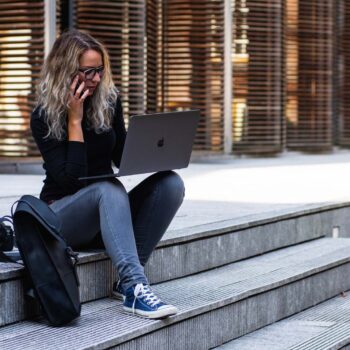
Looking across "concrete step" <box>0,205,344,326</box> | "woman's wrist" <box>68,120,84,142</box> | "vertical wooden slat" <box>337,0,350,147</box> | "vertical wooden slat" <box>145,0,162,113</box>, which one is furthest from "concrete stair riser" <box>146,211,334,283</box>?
"vertical wooden slat" <box>337,0,350,147</box>

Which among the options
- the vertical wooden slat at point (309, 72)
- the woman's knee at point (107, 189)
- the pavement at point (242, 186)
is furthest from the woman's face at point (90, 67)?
the vertical wooden slat at point (309, 72)

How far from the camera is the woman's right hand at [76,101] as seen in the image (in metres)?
4.42

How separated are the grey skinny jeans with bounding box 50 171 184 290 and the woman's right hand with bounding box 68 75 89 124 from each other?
0.33 m

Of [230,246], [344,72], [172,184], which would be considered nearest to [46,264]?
[172,184]

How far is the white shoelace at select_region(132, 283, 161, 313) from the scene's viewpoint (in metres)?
4.11

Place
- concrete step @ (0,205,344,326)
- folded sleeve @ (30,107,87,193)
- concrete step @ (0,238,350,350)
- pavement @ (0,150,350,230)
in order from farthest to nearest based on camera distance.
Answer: pavement @ (0,150,350,230) → folded sleeve @ (30,107,87,193) → concrete step @ (0,205,344,326) → concrete step @ (0,238,350,350)

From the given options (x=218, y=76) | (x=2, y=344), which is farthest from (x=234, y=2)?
(x=2, y=344)

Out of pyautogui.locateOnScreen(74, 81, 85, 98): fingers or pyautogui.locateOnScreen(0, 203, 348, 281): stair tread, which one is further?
pyautogui.locateOnScreen(74, 81, 85, 98): fingers

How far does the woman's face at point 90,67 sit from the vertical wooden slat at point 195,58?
8447 mm

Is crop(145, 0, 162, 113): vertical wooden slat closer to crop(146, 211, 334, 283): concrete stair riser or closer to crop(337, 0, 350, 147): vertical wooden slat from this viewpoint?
crop(337, 0, 350, 147): vertical wooden slat

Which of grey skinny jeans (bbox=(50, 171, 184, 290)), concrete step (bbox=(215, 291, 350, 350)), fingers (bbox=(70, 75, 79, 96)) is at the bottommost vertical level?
concrete step (bbox=(215, 291, 350, 350))

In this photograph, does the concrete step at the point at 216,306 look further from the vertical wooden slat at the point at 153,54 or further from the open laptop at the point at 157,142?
the vertical wooden slat at the point at 153,54

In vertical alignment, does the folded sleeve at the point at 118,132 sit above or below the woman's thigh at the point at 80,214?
above

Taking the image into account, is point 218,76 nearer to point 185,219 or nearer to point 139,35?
point 139,35
